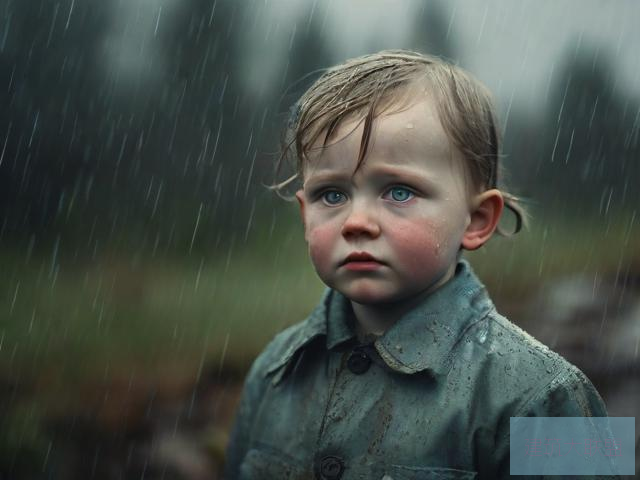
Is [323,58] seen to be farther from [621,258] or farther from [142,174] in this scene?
[621,258]

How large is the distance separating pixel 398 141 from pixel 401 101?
12 cm

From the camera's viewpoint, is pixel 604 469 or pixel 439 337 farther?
pixel 439 337

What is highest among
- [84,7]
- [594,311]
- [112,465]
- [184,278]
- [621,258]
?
[84,7]

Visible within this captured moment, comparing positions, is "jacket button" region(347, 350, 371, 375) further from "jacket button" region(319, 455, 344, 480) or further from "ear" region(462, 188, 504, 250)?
"ear" region(462, 188, 504, 250)

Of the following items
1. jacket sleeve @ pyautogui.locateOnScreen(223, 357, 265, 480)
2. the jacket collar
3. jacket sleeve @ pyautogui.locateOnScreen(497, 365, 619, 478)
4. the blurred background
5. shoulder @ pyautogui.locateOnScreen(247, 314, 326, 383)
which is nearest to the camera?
jacket sleeve @ pyautogui.locateOnScreen(497, 365, 619, 478)

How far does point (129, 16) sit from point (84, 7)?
28cm

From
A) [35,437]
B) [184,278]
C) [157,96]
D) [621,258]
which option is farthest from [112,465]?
[621,258]

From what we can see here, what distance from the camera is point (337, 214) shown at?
1982 millimetres

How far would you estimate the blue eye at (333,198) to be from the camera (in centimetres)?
200

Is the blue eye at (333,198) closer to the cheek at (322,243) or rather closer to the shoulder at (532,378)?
the cheek at (322,243)

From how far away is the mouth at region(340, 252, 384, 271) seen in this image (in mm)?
1918

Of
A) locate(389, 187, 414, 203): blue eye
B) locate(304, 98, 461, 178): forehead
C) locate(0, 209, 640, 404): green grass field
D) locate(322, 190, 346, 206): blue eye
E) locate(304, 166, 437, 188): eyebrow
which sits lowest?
locate(0, 209, 640, 404): green grass field

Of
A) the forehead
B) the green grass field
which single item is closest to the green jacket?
the forehead

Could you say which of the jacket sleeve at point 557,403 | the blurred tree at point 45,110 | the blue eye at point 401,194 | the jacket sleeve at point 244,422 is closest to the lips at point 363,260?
the blue eye at point 401,194
